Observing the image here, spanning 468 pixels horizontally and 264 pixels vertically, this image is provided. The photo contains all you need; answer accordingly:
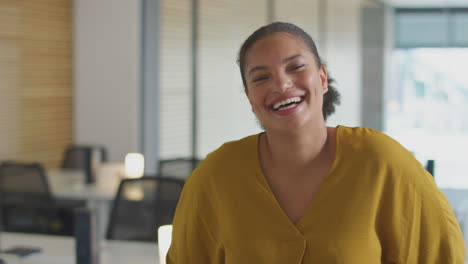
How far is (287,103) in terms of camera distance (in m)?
1.81

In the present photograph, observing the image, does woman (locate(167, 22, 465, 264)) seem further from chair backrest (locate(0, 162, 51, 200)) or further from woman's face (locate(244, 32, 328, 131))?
chair backrest (locate(0, 162, 51, 200))

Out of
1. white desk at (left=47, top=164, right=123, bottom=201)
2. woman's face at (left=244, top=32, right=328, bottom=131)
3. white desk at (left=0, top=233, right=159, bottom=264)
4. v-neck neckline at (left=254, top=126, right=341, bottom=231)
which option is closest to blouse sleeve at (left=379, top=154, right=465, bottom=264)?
v-neck neckline at (left=254, top=126, right=341, bottom=231)

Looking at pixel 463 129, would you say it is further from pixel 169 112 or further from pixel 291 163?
pixel 291 163

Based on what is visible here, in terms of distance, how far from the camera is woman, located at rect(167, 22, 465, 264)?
178cm

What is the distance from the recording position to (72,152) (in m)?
7.27

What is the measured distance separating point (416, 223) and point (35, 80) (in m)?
6.93

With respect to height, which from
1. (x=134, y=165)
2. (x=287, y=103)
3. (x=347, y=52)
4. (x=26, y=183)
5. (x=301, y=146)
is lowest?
(x=26, y=183)

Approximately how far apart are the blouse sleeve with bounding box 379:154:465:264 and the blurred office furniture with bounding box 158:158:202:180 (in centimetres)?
341

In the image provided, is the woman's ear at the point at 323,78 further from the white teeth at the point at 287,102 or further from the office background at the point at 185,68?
the office background at the point at 185,68

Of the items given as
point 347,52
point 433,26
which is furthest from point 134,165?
point 433,26

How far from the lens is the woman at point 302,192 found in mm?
1776

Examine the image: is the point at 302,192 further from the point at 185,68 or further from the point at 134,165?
the point at 185,68

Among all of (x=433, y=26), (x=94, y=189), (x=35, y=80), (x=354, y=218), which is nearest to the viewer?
(x=354, y=218)

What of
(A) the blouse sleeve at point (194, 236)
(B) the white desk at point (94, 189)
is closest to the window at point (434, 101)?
(B) the white desk at point (94, 189)
